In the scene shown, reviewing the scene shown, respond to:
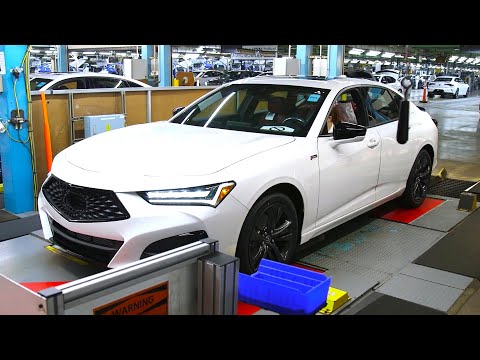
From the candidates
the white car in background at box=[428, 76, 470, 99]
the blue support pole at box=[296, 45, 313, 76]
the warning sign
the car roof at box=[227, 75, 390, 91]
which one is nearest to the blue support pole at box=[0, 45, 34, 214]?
the car roof at box=[227, 75, 390, 91]

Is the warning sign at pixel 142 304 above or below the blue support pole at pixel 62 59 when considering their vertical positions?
below

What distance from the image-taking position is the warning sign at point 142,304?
1806 mm

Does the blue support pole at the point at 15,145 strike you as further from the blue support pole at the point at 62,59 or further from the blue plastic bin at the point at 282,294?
the blue support pole at the point at 62,59

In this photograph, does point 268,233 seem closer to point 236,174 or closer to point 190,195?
point 236,174

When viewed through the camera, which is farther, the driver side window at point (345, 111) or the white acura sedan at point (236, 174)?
the driver side window at point (345, 111)

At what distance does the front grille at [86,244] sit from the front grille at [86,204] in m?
0.14

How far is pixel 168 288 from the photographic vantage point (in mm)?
2012

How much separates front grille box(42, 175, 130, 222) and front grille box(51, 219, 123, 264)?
14cm

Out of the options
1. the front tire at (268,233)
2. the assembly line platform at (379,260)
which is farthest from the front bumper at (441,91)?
the front tire at (268,233)

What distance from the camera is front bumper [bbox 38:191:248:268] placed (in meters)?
3.27
